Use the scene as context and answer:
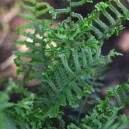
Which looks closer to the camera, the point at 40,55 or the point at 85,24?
the point at 85,24

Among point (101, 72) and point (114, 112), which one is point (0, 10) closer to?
point (101, 72)

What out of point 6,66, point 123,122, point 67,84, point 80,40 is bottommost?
point 123,122

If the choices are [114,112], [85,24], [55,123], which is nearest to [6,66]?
[55,123]

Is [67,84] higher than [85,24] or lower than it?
lower

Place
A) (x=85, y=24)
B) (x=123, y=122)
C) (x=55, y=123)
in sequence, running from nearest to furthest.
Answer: (x=123, y=122), (x=85, y=24), (x=55, y=123)

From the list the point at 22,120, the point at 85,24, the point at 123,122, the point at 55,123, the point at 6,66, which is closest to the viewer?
the point at 22,120

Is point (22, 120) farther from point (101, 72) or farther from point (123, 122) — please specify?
point (101, 72)

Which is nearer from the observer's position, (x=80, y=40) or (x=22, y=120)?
(x=22, y=120)

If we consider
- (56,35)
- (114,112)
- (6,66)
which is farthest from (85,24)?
(6,66)

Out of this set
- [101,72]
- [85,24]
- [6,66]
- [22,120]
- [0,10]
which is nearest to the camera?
[22,120]
